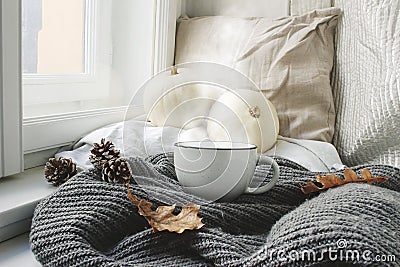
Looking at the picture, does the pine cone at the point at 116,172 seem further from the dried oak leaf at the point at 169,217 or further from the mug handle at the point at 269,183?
the mug handle at the point at 269,183

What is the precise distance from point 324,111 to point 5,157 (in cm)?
72

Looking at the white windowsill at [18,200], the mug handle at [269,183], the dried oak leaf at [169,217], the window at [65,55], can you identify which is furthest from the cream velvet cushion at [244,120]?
the window at [65,55]

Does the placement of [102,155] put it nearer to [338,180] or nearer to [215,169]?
[215,169]

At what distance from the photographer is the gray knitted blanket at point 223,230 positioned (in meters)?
0.50

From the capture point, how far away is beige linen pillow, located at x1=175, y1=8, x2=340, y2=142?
116cm

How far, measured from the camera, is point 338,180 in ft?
2.47

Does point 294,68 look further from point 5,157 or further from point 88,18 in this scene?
point 5,157

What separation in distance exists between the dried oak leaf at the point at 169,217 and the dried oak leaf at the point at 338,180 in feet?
0.67

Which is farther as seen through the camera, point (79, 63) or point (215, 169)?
point (79, 63)

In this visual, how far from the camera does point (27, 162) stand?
3.23 ft

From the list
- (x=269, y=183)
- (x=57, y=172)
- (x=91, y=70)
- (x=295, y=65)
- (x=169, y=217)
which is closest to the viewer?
(x=169, y=217)

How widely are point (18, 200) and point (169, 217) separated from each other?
278 mm

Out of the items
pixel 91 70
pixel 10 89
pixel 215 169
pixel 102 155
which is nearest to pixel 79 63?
pixel 91 70

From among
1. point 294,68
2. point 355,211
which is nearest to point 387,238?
point 355,211
